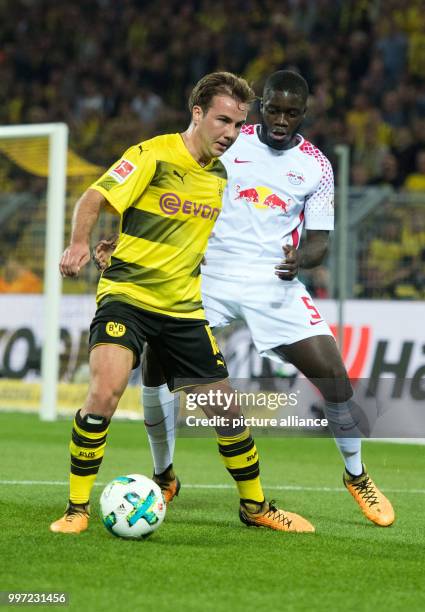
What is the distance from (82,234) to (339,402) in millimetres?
2019

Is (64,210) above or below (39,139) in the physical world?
below

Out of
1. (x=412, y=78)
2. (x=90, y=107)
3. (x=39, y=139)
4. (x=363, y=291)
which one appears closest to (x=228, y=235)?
(x=363, y=291)

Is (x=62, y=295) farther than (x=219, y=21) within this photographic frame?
No

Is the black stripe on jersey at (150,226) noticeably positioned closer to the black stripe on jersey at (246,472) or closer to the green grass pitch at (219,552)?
the black stripe on jersey at (246,472)

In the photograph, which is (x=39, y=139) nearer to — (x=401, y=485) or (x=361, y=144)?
(x=361, y=144)

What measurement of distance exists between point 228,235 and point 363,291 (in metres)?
5.80

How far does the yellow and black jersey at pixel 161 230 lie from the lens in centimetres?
562

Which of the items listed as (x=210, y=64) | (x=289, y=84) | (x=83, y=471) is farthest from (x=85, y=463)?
(x=210, y=64)

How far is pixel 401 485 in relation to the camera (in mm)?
8102

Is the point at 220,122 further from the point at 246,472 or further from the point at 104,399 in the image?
the point at 246,472

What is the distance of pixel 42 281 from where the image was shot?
14055 mm

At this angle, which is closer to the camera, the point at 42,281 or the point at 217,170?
the point at 217,170

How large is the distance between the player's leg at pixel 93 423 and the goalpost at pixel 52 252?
6772 mm

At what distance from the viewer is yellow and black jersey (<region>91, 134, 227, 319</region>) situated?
562 cm
